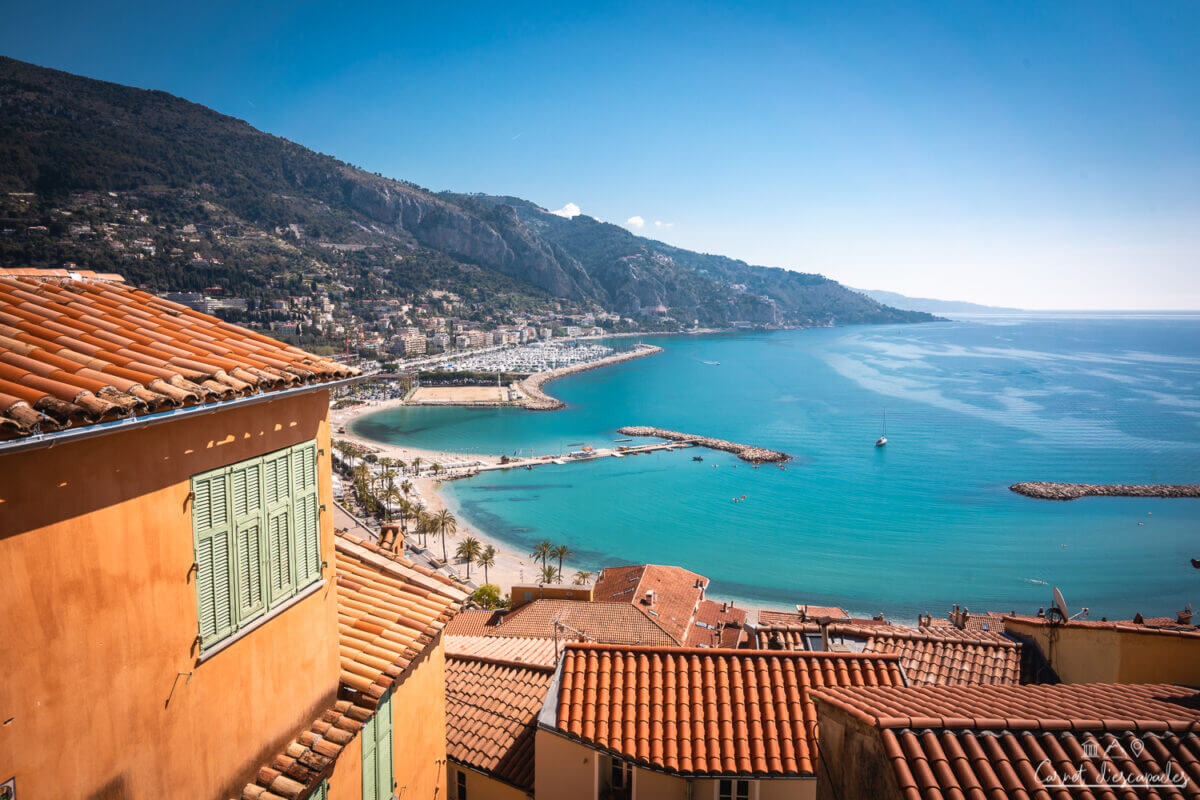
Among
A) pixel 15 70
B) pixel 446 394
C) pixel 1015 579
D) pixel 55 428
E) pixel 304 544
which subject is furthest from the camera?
pixel 15 70

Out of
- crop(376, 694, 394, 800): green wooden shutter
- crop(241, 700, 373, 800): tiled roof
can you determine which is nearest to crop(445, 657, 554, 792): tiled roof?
crop(376, 694, 394, 800): green wooden shutter

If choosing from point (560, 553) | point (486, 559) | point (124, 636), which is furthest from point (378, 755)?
point (560, 553)

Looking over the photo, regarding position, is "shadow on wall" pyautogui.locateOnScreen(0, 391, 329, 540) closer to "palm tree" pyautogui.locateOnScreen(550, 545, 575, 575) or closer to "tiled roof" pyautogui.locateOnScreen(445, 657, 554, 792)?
"tiled roof" pyautogui.locateOnScreen(445, 657, 554, 792)

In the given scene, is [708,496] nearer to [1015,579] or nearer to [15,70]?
[1015,579]

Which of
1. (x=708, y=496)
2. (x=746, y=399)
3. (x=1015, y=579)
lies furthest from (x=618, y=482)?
(x=746, y=399)

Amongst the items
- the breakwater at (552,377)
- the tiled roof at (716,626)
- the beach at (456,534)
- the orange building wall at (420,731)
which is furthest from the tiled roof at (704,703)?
the breakwater at (552,377)

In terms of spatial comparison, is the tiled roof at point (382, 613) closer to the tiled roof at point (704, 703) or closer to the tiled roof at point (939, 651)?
the tiled roof at point (704, 703)
